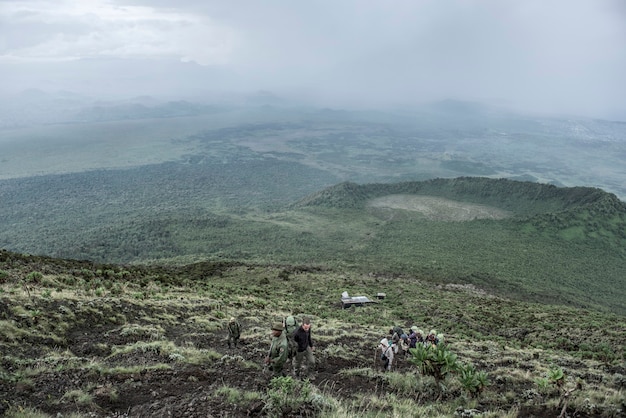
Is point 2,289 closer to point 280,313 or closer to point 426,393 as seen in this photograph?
point 280,313

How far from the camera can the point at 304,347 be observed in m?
9.00

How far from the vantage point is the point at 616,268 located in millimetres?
50312

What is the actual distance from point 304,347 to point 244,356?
2.72 m

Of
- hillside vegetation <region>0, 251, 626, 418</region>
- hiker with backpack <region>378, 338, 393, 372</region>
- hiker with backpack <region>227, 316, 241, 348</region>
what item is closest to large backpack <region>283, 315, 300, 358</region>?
hillside vegetation <region>0, 251, 626, 418</region>

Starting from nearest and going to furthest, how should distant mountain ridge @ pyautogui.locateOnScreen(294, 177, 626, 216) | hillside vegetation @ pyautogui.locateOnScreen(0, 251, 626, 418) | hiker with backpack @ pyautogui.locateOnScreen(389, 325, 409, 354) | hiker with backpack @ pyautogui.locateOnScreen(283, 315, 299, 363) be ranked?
1. hillside vegetation @ pyautogui.locateOnScreen(0, 251, 626, 418)
2. hiker with backpack @ pyautogui.locateOnScreen(283, 315, 299, 363)
3. hiker with backpack @ pyautogui.locateOnScreen(389, 325, 409, 354)
4. distant mountain ridge @ pyautogui.locateOnScreen(294, 177, 626, 216)

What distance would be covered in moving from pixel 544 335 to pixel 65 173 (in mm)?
180200

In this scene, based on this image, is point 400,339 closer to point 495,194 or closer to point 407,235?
Result: point 407,235

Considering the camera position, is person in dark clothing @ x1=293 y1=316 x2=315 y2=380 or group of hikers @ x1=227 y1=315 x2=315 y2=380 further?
person in dark clothing @ x1=293 y1=316 x2=315 y2=380

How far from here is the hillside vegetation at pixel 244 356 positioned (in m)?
7.15

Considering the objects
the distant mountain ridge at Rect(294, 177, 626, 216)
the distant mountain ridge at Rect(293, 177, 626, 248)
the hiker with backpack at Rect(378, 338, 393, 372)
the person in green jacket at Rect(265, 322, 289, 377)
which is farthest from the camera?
the distant mountain ridge at Rect(294, 177, 626, 216)

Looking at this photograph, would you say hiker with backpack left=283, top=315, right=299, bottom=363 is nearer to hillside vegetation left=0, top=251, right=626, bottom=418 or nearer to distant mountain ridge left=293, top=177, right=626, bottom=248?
hillside vegetation left=0, top=251, right=626, bottom=418

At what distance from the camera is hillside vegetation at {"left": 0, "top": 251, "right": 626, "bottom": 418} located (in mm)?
7152

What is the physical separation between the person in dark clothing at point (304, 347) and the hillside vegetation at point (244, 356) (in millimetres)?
477

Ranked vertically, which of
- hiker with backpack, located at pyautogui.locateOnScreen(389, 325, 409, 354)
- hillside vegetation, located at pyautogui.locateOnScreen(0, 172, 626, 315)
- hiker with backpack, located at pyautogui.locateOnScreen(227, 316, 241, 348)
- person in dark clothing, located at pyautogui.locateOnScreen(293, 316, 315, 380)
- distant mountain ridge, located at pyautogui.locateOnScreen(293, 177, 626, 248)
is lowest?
hillside vegetation, located at pyautogui.locateOnScreen(0, 172, 626, 315)
